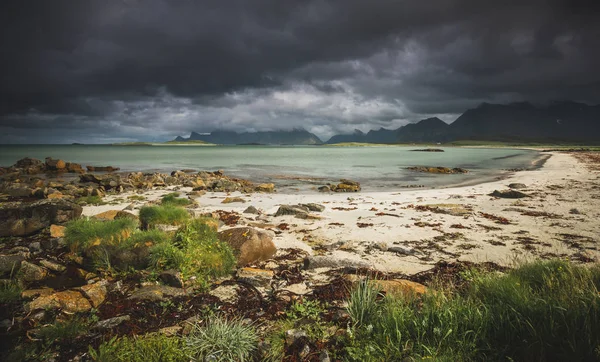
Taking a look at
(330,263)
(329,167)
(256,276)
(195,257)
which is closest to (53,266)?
(195,257)

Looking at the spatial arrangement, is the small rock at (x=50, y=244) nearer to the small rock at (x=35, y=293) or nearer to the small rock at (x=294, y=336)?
the small rock at (x=35, y=293)

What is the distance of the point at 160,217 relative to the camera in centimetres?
1002

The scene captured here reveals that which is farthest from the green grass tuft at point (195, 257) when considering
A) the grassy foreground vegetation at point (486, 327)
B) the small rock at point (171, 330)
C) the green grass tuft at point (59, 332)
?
the grassy foreground vegetation at point (486, 327)

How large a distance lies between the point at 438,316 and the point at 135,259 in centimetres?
672

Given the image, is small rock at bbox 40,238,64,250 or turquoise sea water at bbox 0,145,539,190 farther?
turquoise sea water at bbox 0,145,539,190

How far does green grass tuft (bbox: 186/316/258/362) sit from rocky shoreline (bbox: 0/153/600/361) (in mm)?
267

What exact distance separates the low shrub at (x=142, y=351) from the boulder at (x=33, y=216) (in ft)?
28.3

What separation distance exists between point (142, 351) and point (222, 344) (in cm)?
112

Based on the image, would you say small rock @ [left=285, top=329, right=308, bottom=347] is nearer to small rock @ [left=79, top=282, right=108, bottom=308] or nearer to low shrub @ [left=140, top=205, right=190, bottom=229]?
small rock @ [left=79, top=282, right=108, bottom=308]

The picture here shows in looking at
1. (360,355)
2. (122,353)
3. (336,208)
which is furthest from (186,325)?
(336,208)

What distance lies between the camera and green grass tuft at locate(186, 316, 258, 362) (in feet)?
12.1

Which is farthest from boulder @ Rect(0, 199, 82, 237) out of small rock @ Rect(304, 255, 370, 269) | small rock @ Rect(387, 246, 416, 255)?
small rock @ Rect(387, 246, 416, 255)

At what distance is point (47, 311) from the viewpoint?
473cm

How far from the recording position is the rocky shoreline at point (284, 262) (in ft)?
15.4
